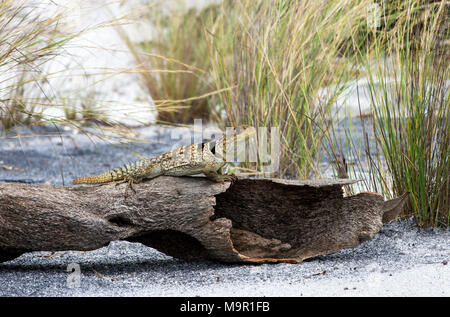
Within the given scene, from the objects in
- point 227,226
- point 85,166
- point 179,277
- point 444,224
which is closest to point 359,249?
point 444,224

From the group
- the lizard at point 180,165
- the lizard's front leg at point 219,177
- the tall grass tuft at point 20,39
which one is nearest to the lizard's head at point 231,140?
the lizard at point 180,165

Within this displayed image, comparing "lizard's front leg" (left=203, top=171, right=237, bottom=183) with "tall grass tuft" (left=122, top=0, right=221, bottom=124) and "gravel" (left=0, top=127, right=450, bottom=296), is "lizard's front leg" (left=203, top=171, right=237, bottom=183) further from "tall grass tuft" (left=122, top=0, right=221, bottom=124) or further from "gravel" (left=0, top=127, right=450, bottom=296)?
"tall grass tuft" (left=122, top=0, right=221, bottom=124)

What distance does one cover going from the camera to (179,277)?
268 centimetres

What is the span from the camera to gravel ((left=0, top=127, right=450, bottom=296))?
7.87 feet

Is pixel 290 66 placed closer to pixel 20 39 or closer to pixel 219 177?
pixel 219 177

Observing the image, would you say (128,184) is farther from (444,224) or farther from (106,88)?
(106,88)

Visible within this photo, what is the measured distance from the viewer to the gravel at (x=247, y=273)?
2398 millimetres

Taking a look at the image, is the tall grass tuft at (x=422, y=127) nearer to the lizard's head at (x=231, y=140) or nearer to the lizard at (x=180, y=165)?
the lizard's head at (x=231, y=140)

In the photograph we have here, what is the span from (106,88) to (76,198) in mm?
8010

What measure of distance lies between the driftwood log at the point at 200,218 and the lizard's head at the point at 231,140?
0.81 feet

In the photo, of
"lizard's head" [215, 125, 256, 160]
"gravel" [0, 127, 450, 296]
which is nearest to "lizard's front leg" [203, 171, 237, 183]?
"lizard's head" [215, 125, 256, 160]

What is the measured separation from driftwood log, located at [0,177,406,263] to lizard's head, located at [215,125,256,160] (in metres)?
0.25

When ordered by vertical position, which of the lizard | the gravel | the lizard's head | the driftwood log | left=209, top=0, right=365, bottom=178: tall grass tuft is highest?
left=209, top=0, right=365, bottom=178: tall grass tuft

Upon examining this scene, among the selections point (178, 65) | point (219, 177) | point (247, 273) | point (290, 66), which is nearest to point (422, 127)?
point (290, 66)
